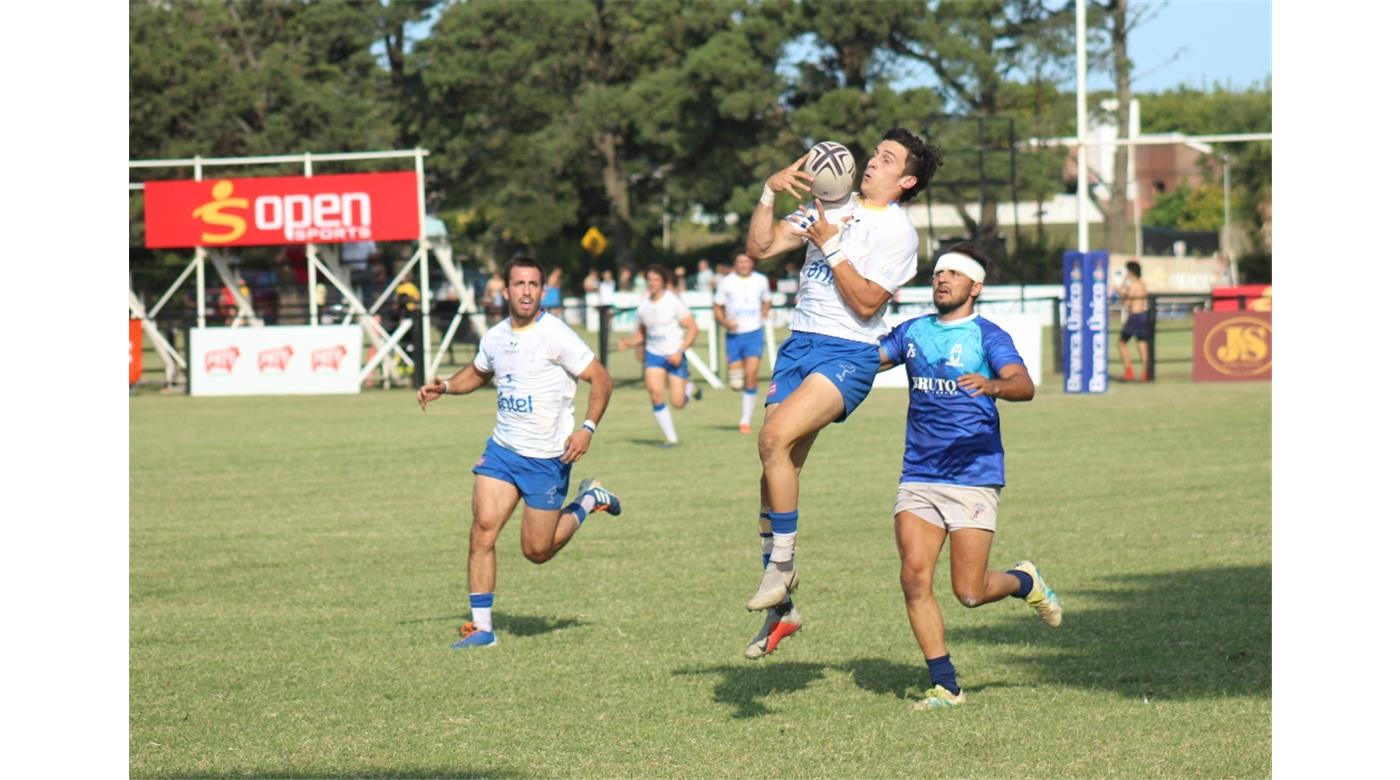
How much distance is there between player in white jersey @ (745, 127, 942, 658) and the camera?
7.93m

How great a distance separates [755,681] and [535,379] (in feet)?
7.48

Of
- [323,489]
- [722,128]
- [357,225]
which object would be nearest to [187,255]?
[357,225]

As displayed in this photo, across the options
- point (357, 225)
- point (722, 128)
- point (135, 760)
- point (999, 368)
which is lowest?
point (135, 760)

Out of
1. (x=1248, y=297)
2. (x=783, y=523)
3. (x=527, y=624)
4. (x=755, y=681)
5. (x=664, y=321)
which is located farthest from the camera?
(x=1248, y=297)

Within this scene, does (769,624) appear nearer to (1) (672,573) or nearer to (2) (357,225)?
(1) (672,573)

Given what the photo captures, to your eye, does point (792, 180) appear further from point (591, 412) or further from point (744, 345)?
point (744, 345)

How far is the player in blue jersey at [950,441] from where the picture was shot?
25.3 ft

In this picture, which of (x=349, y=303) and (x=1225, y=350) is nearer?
(x=1225, y=350)

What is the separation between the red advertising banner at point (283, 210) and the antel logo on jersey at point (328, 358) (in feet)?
6.04

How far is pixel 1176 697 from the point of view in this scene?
26.4ft

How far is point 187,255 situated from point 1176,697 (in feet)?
140

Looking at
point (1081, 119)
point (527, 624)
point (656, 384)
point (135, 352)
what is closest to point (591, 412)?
point (527, 624)

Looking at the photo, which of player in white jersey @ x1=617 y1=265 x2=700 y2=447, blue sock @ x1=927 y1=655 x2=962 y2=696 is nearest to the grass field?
blue sock @ x1=927 y1=655 x2=962 y2=696

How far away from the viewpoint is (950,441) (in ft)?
25.5
